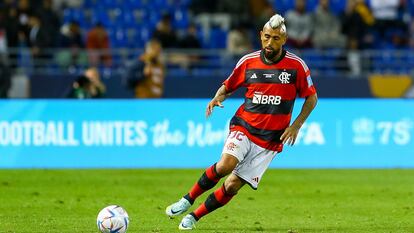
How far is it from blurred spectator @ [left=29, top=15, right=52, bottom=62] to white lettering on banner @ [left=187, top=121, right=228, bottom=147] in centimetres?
617

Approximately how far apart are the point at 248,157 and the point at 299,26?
14363 mm

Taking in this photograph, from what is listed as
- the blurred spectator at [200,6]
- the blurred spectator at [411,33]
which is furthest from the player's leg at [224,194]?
the blurred spectator at [411,33]

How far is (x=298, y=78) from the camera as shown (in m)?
11.0

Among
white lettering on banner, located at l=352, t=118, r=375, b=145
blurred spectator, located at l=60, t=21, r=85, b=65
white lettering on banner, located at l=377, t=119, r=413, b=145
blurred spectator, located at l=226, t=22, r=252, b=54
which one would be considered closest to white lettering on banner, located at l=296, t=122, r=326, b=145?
white lettering on banner, located at l=352, t=118, r=375, b=145

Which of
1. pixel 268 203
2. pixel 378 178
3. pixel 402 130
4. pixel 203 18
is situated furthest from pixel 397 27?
pixel 268 203

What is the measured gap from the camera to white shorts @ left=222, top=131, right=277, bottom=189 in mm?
10898

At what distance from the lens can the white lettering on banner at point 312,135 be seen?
62.0 feet

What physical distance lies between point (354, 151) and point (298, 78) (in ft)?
27.4

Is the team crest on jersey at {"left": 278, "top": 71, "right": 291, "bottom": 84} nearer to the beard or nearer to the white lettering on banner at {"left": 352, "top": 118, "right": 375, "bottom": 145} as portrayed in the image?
the beard

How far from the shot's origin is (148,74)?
72.3 feet

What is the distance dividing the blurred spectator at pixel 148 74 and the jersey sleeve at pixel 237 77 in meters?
10.2

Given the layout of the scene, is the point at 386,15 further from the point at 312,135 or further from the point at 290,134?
the point at 290,134

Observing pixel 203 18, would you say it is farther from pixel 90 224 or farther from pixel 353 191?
pixel 90 224

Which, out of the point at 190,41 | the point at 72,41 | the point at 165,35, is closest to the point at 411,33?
the point at 190,41
